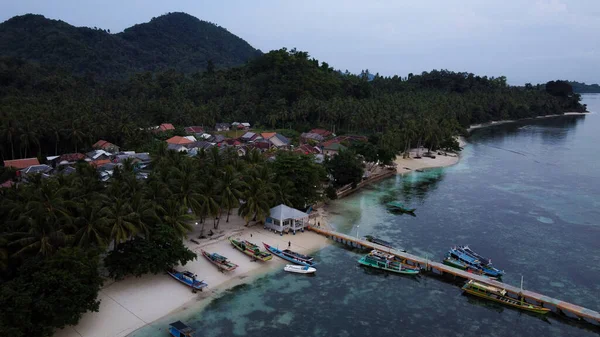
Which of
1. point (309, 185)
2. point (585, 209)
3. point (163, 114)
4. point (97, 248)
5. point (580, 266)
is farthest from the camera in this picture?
point (163, 114)

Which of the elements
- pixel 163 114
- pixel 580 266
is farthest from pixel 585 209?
pixel 163 114

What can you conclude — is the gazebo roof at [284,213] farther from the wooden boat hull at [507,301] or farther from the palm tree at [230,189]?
the wooden boat hull at [507,301]

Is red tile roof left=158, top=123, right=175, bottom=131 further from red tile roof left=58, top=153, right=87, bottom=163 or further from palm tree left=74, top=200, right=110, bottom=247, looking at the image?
palm tree left=74, top=200, right=110, bottom=247

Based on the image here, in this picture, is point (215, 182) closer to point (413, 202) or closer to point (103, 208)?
point (103, 208)

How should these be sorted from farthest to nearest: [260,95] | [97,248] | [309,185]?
[260,95], [309,185], [97,248]

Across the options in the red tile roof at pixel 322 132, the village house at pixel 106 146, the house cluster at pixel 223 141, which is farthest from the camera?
the red tile roof at pixel 322 132

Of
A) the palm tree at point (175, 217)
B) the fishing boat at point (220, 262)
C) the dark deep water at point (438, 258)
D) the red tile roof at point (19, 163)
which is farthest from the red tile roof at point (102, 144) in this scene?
the fishing boat at point (220, 262)

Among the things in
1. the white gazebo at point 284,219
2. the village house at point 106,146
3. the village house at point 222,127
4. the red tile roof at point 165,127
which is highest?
the red tile roof at point 165,127

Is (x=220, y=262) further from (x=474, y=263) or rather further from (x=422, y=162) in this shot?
(x=422, y=162)
